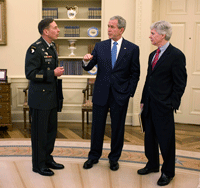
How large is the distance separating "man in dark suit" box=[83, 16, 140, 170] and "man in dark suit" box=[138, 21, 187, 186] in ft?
0.80

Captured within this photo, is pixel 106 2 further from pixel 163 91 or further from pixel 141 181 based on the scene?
pixel 141 181

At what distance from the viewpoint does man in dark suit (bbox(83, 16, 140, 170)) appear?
3006 millimetres

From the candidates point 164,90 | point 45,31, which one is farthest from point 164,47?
point 45,31

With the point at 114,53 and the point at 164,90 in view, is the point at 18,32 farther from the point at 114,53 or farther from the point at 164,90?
the point at 164,90

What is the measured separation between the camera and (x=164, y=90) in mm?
2680

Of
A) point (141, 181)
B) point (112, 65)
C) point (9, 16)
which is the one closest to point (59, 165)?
point (141, 181)

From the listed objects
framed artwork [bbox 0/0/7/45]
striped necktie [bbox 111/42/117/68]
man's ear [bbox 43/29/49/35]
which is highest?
framed artwork [bbox 0/0/7/45]

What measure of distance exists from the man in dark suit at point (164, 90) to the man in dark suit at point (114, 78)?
9.5 inches

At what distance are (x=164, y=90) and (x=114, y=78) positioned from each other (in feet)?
1.84

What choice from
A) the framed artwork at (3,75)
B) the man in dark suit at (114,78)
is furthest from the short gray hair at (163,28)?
the framed artwork at (3,75)

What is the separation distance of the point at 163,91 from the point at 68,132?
7.96 ft

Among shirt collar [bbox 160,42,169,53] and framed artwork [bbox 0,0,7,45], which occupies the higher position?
framed artwork [bbox 0,0,7,45]

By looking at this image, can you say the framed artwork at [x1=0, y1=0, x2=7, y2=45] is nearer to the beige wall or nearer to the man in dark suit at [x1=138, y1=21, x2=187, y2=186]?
the beige wall

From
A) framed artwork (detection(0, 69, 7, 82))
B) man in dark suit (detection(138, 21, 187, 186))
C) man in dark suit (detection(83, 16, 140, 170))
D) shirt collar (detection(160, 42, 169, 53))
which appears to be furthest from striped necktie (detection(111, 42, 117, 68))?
framed artwork (detection(0, 69, 7, 82))
